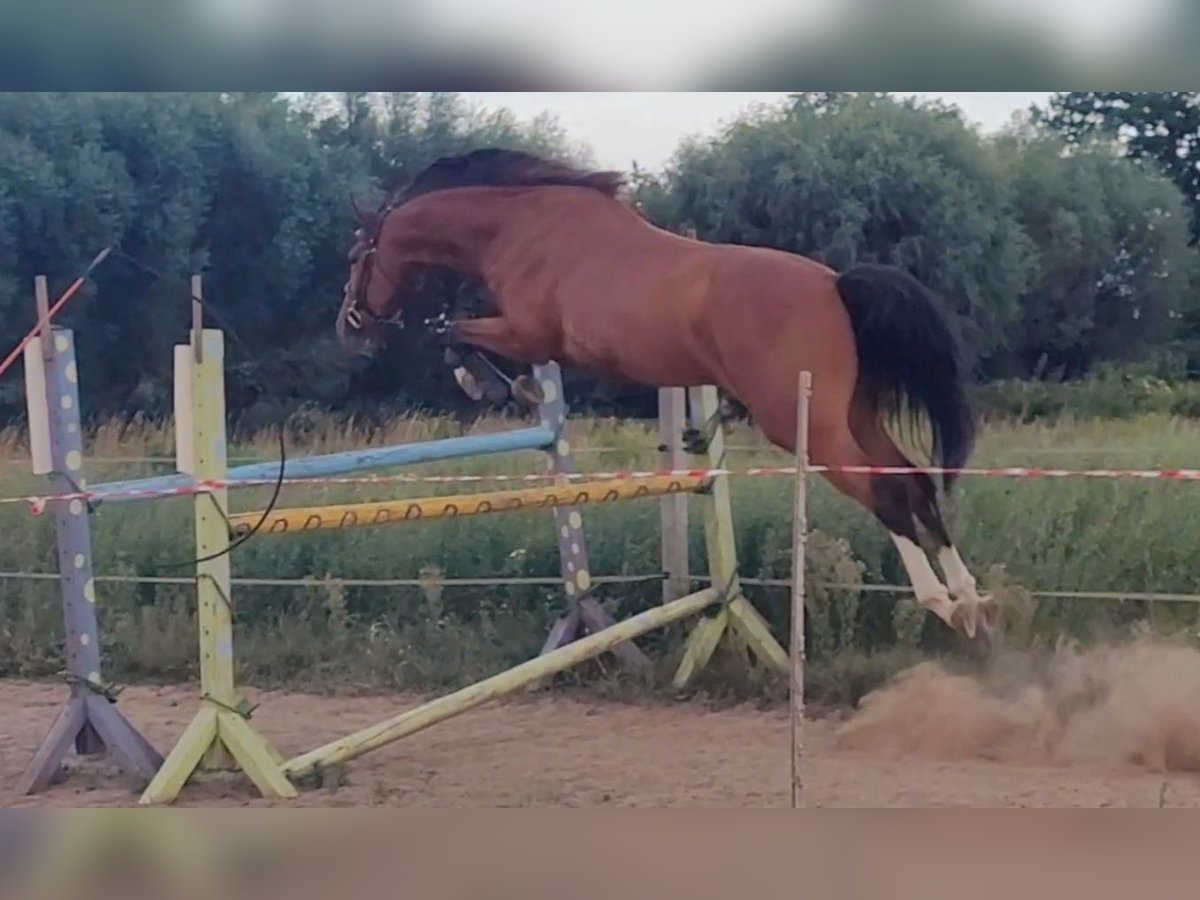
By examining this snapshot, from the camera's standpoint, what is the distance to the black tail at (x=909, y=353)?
3986mm

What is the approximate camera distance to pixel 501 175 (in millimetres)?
4082

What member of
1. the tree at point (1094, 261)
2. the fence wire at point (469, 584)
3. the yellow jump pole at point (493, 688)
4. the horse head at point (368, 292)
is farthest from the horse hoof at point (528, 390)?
the tree at point (1094, 261)

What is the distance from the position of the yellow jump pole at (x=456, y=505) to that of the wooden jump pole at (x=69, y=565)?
0.38m

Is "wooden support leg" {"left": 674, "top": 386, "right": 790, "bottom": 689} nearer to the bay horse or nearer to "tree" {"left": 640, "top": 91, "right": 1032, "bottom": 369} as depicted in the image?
the bay horse

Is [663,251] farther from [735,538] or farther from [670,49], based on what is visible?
[735,538]

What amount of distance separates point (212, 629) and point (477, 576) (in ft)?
2.37

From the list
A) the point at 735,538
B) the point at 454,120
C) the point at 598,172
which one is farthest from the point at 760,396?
the point at 454,120

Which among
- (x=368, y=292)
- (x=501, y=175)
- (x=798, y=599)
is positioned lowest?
(x=798, y=599)

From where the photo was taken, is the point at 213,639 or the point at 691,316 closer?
the point at 213,639

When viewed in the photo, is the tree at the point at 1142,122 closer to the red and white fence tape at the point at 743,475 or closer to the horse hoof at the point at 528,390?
the red and white fence tape at the point at 743,475

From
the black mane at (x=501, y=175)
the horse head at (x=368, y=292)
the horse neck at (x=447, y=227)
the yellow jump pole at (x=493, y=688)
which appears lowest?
the yellow jump pole at (x=493, y=688)

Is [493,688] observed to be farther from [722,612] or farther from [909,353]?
[909,353]

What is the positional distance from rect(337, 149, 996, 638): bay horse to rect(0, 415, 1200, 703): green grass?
9cm

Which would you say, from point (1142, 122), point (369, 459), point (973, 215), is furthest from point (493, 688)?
point (1142, 122)
